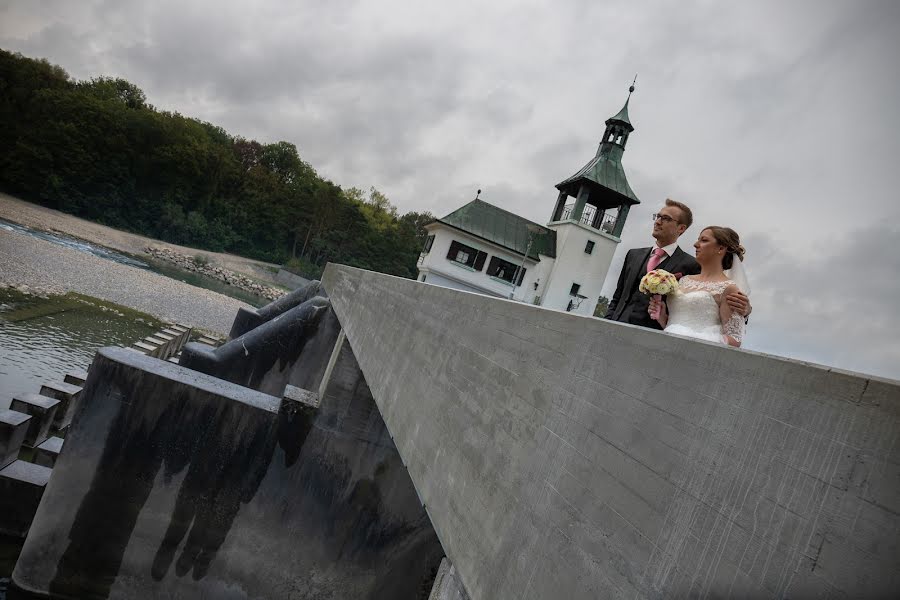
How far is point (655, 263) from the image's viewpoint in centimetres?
369

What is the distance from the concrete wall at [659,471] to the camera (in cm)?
103

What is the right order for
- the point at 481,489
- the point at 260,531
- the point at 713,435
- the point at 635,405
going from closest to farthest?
the point at 713,435 → the point at 635,405 → the point at 481,489 → the point at 260,531

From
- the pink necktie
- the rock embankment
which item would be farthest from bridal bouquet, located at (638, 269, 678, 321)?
the rock embankment

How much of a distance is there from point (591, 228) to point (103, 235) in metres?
44.2

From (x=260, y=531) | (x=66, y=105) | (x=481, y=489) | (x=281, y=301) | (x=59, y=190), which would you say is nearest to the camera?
(x=481, y=489)

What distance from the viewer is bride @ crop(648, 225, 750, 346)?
9.81 feet

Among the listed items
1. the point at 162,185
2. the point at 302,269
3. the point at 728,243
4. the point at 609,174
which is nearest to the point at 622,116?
the point at 609,174

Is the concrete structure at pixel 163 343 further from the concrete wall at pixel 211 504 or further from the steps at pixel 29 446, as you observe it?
the concrete wall at pixel 211 504

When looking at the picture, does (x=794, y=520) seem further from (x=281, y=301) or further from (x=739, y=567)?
(x=281, y=301)

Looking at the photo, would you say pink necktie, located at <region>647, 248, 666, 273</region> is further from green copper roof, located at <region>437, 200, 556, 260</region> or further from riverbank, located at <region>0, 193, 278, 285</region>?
riverbank, located at <region>0, 193, 278, 285</region>

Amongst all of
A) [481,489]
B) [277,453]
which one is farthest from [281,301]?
[481,489]

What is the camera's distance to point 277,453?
8641 mm

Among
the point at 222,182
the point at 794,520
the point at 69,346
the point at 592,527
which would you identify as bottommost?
the point at 69,346

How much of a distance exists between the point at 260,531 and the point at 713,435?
331 inches
